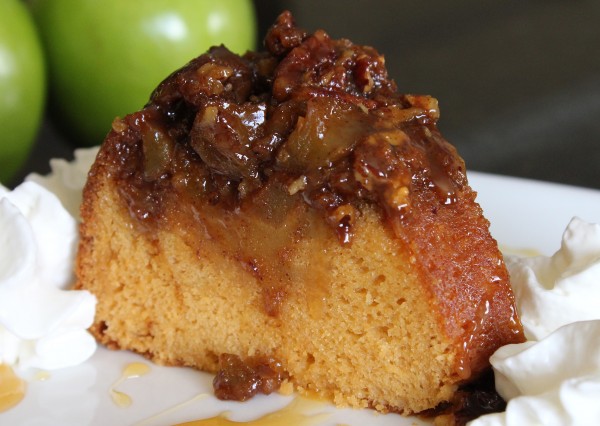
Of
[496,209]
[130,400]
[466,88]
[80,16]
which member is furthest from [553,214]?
[466,88]

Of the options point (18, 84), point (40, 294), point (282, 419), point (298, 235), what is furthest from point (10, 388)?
point (18, 84)

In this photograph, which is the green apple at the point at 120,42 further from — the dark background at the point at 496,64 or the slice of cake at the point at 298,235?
the dark background at the point at 496,64

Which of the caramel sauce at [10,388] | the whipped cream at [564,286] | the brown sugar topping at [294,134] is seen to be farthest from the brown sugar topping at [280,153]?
the caramel sauce at [10,388]

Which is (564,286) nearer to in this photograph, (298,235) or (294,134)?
(298,235)

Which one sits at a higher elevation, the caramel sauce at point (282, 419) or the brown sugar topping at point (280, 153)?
the brown sugar topping at point (280, 153)

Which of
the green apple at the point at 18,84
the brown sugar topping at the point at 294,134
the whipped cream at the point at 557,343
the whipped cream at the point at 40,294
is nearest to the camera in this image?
the whipped cream at the point at 557,343

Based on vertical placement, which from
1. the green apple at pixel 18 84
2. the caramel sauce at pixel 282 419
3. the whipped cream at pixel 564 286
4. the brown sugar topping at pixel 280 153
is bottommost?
the caramel sauce at pixel 282 419

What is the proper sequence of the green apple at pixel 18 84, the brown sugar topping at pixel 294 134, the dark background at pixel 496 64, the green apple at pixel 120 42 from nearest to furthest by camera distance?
1. the brown sugar topping at pixel 294 134
2. the green apple at pixel 18 84
3. the green apple at pixel 120 42
4. the dark background at pixel 496 64
